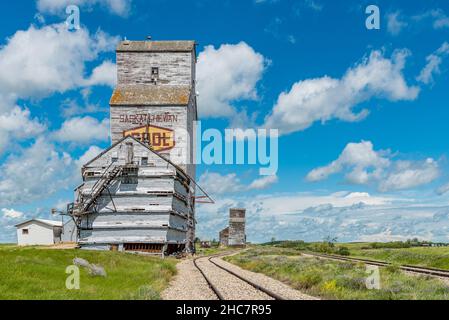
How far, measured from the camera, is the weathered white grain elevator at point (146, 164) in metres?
42.9

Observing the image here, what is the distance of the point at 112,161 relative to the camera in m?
43.6

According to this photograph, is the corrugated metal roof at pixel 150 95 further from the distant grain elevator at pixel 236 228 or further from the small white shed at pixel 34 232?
the distant grain elevator at pixel 236 228

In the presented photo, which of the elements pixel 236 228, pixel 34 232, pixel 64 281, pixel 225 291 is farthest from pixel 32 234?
pixel 225 291

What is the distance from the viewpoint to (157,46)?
54188 millimetres

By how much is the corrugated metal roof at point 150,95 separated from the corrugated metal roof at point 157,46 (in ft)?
13.2

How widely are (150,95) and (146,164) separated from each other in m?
11.2

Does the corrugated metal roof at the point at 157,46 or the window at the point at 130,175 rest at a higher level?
the corrugated metal roof at the point at 157,46

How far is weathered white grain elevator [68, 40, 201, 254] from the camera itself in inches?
1689

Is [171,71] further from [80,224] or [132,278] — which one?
[132,278]

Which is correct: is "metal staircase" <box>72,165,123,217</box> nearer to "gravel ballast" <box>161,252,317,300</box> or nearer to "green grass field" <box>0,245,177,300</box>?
"green grass field" <box>0,245,177,300</box>

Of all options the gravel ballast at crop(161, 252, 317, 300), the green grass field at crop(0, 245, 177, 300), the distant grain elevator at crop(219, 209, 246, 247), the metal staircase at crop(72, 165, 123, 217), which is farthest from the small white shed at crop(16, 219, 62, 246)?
the gravel ballast at crop(161, 252, 317, 300)

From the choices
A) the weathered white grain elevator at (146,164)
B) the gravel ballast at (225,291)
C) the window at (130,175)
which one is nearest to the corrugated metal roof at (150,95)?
the weathered white grain elevator at (146,164)
